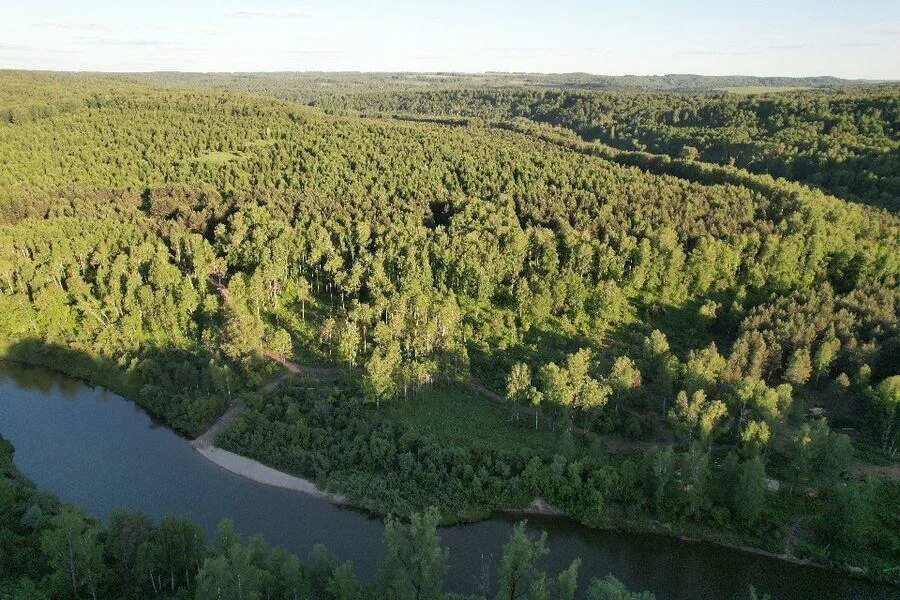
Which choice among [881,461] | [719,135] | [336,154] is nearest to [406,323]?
[881,461]

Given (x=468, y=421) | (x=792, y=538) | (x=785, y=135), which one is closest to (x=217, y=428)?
(x=468, y=421)

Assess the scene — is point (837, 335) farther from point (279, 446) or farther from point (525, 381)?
point (279, 446)

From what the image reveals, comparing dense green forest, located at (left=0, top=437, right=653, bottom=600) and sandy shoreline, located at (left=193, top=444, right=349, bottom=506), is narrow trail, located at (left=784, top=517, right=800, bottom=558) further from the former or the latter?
sandy shoreline, located at (left=193, top=444, right=349, bottom=506)

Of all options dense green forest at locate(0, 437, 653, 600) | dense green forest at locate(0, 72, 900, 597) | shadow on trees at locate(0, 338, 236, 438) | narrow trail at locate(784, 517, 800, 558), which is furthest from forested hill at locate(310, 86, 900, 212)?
shadow on trees at locate(0, 338, 236, 438)

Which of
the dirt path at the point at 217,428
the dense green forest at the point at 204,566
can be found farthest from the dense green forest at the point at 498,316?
the dense green forest at the point at 204,566

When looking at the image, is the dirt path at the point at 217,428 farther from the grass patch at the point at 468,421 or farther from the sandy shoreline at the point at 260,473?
the grass patch at the point at 468,421

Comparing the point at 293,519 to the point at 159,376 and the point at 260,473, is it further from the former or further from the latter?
the point at 159,376
